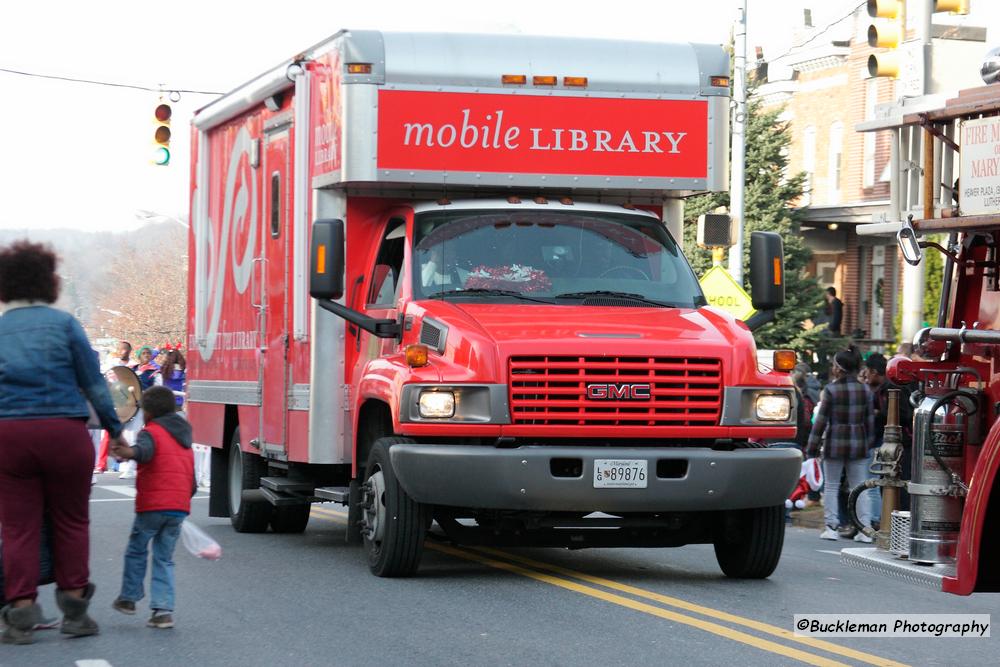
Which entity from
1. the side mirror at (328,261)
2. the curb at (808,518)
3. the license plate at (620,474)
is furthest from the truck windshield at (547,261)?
the curb at (808,518)

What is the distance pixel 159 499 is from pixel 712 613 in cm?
314

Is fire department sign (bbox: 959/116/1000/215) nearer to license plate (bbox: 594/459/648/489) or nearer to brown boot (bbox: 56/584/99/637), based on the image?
license plate (bbox: 594/459/648/489)

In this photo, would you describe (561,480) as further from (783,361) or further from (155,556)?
(155,556)

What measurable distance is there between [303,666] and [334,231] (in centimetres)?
396

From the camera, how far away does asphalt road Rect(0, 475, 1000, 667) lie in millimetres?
8328

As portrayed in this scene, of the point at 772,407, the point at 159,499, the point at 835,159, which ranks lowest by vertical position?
the point at 159,499

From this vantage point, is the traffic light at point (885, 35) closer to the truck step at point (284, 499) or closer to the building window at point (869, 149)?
the truck step at point (284, 499)

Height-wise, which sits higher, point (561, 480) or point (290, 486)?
point (561, 480)

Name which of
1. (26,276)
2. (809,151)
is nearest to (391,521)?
(26,276)

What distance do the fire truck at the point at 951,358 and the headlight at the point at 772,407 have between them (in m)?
2.81

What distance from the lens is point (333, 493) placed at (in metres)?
12.6

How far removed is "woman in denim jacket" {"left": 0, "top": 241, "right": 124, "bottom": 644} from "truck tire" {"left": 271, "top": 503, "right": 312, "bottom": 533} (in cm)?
569

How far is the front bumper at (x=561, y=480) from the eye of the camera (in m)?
10.2

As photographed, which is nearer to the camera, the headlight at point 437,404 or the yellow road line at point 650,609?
the yellow road line at point 650,609
